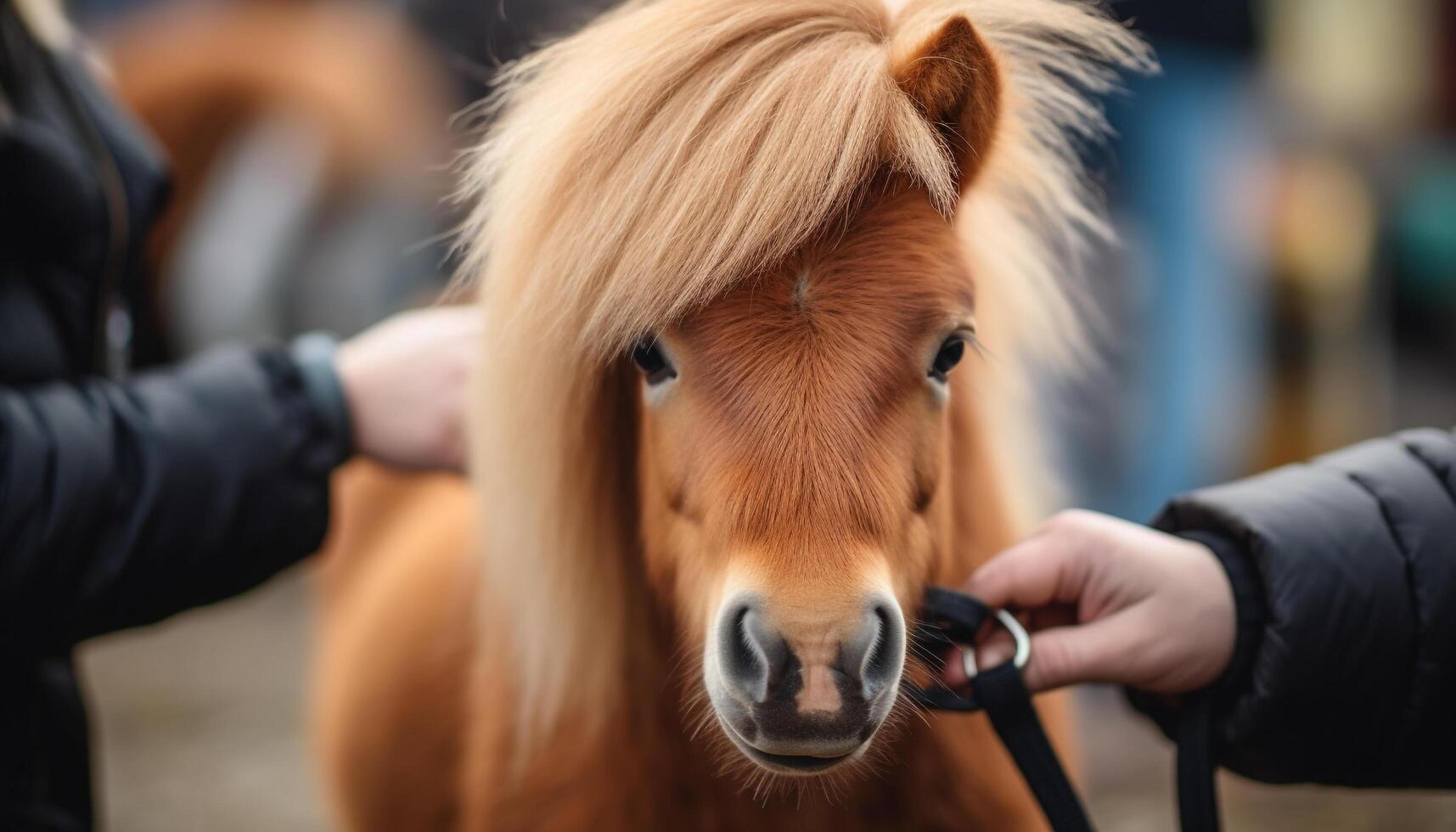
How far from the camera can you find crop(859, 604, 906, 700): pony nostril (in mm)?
889

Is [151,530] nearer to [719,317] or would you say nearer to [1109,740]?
[719,317]

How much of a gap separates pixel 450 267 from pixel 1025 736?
260 cm

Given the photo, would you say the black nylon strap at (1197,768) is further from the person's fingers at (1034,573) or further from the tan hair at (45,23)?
the tan hair at (45,23)

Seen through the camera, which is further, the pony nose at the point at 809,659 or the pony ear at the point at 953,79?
the pony ear at the point at 953,79

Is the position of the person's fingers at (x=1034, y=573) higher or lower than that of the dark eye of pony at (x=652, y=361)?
lower

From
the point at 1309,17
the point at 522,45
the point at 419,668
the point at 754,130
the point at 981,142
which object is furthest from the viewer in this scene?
the point at 1309,17

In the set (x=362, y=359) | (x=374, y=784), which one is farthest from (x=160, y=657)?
(x=362, y=359)

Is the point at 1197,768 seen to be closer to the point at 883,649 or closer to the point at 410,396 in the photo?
the point at 883,649

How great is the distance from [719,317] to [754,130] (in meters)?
0.19

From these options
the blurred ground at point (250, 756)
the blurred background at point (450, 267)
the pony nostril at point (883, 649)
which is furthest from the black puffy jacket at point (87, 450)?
the blurred ground at point (250, 756)

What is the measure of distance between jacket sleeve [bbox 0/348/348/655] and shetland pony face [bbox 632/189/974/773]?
53cm

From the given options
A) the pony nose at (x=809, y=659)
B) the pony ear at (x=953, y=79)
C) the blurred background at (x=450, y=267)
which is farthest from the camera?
the blurred background at (x=450, y=267)

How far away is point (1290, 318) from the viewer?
4.63 meters

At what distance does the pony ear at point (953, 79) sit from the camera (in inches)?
38.3
